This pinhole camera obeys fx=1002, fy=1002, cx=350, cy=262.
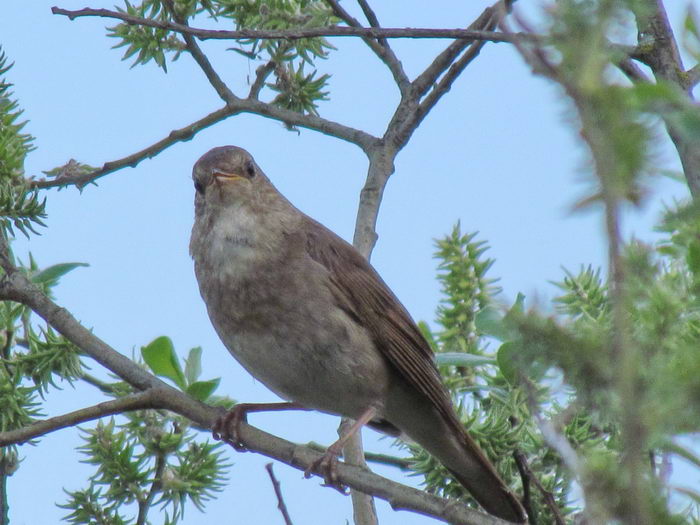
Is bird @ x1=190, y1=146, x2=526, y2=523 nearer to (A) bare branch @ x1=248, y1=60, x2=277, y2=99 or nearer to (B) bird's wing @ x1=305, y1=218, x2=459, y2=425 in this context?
(B) bird's wing @ x1=305, y1=218, x2=459, y2=425

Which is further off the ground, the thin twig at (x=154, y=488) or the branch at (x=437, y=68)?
the branch at (x=437, y=68)

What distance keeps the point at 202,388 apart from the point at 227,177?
58.1 inches

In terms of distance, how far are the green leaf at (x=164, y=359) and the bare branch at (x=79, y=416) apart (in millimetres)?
167

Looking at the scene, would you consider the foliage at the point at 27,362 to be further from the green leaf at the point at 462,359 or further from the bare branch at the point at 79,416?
the green leaf at the point at 462,359

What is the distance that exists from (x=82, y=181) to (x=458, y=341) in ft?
4.94

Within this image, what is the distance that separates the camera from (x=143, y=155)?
12.6 ft

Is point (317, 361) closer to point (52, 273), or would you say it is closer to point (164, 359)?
point (164, 359)

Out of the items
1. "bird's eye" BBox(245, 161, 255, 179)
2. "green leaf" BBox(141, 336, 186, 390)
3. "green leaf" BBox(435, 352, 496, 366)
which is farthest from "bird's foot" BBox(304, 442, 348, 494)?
"bird's eye" BBox(245, 161, 255, 179)

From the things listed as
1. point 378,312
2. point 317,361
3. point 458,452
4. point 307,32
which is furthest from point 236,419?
point 307,32

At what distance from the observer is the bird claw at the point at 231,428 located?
3.34 meters

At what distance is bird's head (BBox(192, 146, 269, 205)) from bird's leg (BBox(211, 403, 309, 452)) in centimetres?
89

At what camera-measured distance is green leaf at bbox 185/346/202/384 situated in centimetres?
316

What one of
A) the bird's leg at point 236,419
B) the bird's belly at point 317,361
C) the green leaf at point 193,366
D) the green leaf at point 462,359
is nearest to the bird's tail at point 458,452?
the bird's belly at point 317,361

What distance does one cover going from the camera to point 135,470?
2.75 metres
